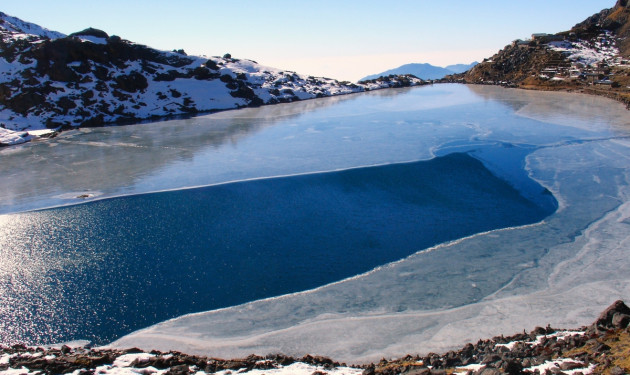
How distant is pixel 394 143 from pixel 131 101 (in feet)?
128

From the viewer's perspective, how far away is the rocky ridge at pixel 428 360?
693 centimetres

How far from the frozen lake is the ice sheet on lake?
0.15ft

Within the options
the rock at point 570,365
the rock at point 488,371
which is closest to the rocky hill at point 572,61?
the rock at point 570,365

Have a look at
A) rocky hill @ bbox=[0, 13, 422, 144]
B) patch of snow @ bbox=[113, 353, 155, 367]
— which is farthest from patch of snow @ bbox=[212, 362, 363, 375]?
rocky hill @ bbox=[0, 13, 422, 144]

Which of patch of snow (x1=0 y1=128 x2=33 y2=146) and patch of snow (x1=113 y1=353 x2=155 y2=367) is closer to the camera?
patch of snow (x1=113 y1=353 x2=155 y2=367)

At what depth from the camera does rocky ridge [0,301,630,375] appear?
6926mm

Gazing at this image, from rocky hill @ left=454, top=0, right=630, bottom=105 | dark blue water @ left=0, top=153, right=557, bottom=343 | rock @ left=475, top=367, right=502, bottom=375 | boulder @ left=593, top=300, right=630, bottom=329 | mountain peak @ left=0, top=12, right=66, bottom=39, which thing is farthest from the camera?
mountain peak @ left=0, top=12, right=66, bottom=39

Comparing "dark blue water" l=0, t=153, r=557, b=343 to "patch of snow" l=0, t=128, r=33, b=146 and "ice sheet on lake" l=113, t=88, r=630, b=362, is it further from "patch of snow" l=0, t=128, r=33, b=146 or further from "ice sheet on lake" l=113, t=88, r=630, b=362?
"patch of snow" l=0, t=128, r=33, b=146

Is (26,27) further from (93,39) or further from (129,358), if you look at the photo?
(129,358)

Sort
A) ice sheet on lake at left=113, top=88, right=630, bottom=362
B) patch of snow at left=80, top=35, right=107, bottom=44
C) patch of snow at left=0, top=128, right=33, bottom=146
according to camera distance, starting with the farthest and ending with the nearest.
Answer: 1. patch of snow at left=80, top=35, right=107, bottom=44
2. patch of snow at left=0, top=128, right=33, bottom=146
3. ice sheet on lake at left=113, top=88, right=630, bottom=362

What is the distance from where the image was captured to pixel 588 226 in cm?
1511

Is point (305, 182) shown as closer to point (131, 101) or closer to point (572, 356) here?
point (572, 356)

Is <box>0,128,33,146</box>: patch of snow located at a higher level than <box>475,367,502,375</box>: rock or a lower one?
higher

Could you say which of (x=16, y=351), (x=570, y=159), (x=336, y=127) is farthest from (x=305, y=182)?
(x=336, y=127)
